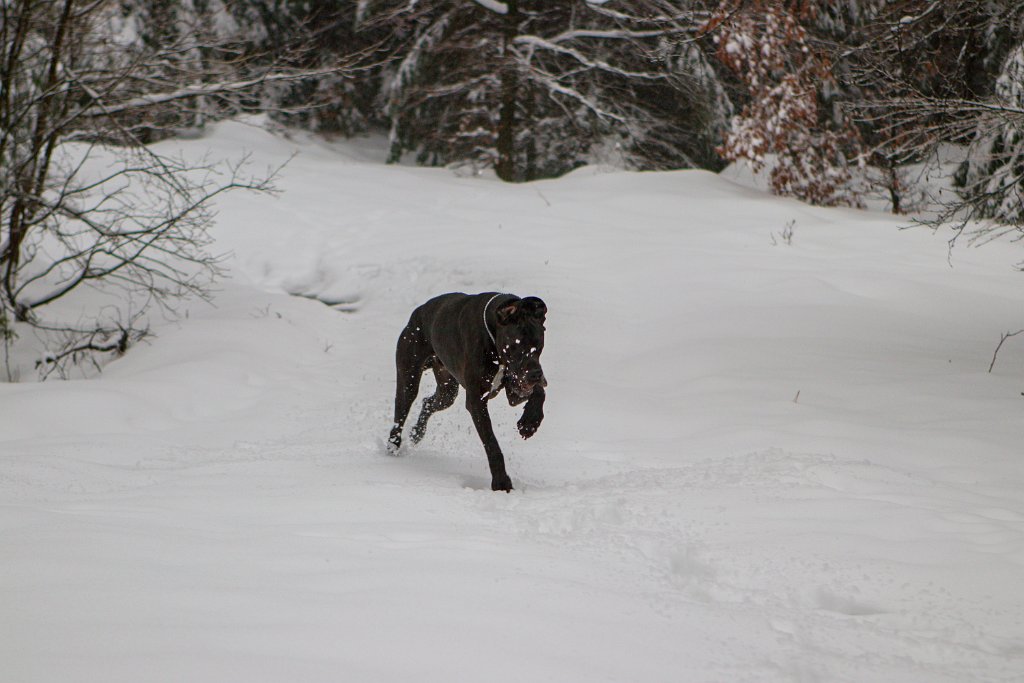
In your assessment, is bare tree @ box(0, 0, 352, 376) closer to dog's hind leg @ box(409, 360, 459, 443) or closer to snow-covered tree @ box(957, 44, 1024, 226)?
dog's hind leg @ box(409, 360, 459, 443)

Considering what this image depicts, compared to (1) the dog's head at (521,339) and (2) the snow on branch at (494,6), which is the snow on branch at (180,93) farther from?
(2) the snow on branch at (494,6)

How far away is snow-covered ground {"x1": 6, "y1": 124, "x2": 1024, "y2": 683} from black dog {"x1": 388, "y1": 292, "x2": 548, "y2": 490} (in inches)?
15.7

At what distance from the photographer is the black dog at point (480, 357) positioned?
16.3 ft

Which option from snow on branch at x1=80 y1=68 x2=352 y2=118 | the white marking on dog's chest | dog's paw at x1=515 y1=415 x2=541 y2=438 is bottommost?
dog's paw at x1=515 y1=415 x2=541 y2=438

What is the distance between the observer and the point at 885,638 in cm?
290

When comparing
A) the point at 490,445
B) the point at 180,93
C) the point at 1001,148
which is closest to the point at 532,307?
the point at 490,445

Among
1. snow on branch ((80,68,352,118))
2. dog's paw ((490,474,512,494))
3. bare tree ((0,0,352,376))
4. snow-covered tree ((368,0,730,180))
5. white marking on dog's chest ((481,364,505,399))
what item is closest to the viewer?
dog's paw ((490,474,512,494))

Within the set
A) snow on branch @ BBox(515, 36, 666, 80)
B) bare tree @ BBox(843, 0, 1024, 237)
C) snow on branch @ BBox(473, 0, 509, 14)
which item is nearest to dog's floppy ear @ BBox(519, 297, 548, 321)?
bare tree @ BBox(843, 0, 1024, 237)

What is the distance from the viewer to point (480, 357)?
17.6ft

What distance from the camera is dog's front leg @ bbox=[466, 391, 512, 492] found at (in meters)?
5.14

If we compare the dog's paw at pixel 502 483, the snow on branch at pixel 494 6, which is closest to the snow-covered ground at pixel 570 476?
the dog's paw at pixel 502 483

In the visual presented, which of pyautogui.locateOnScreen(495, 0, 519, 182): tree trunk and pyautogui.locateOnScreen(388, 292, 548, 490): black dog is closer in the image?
pyautogui.locateOnScreen(388, 292, 548, 490): black dog

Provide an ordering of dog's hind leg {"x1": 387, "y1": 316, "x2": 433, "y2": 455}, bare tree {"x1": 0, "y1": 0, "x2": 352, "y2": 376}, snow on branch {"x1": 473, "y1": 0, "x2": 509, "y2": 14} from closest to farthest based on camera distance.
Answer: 1. dog's hind leg {"x1": 387, "y1": 316, "x2": 433, "y2": 455}
2. bare tree {"x1": 0, "y1": 0, "x2": 352, "y2": 376}
3. snow on branch {"x1": 473, "y1": 0, "x2": 509, "y2": 14}

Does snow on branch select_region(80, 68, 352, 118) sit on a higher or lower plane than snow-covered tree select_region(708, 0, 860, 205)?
lower
